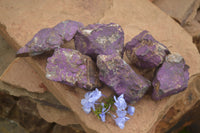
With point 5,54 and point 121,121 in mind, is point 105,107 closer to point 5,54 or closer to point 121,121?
point 121,121

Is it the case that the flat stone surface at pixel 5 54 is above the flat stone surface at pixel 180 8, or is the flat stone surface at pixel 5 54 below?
below

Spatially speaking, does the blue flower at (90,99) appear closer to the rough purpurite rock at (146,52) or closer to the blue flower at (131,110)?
the blue flower at (131,110)

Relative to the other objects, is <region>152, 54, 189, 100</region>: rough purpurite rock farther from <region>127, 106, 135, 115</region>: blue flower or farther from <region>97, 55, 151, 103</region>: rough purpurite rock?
<region>127, 106, 135, 115</region>: blue flower

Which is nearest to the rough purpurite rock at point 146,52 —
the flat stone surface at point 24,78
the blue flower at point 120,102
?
the blue flower at point 120,102

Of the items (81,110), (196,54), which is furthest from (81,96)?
(196,54)

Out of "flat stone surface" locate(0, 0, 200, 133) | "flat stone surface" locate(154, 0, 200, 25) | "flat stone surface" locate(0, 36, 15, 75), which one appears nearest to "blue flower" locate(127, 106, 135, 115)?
"flat stone surface" locate(0, 0, 200, 133)

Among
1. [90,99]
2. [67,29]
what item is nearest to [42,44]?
[67,29]
